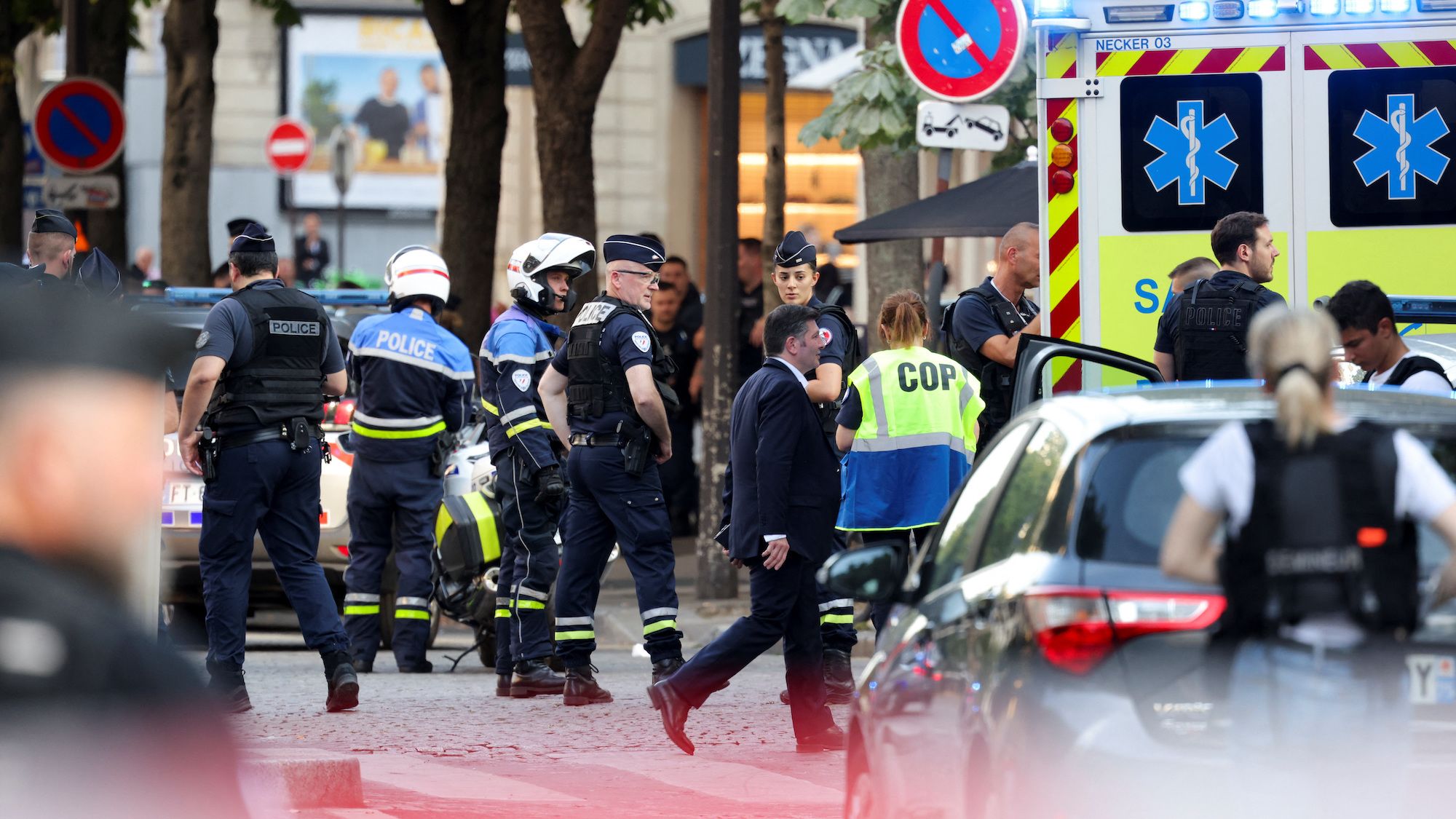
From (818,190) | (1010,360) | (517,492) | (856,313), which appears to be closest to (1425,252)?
(1010,360)

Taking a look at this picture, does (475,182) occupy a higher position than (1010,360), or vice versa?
(475,182)

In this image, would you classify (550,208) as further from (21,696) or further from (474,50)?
(21,696)

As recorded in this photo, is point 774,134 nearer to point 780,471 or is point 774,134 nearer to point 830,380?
point 830,380

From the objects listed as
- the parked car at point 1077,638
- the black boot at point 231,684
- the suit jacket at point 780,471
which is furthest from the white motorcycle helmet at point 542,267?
the parked car at point 1077,638

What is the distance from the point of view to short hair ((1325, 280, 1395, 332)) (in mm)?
7309

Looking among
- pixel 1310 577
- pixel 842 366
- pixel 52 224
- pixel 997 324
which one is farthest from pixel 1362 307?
pixel 52 224

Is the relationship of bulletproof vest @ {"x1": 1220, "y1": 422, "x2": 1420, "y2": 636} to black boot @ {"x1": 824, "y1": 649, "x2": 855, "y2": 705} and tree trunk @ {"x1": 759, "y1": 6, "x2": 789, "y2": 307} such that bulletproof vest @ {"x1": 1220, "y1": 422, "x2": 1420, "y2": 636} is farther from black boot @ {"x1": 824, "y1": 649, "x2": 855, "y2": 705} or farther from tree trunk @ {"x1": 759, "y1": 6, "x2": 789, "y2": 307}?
tree trunk @ {"x1": 759, "y1": 6, "x2": 789, "y2": 307}

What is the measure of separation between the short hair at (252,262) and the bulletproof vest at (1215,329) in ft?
11.3

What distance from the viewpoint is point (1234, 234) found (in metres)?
8.34

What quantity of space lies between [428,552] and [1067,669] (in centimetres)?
711

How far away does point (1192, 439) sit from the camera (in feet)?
14.7

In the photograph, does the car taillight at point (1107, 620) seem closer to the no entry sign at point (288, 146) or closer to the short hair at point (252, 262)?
the short hair at point (252, 262)

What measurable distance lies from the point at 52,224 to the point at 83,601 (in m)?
8.38

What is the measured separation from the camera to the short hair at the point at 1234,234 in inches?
328
